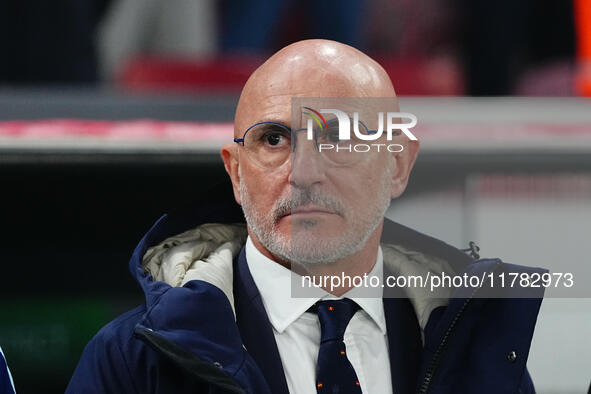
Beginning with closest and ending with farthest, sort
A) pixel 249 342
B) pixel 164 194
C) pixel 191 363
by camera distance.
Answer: pixel 191 363 → pixel 249 342 → pixel 164 194

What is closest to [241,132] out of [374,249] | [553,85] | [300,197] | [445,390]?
[300,197]

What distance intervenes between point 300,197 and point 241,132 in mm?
165

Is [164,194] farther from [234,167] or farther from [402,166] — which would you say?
[402,166]

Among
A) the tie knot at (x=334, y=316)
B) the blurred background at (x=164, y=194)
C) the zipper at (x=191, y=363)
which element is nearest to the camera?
the zipper at (x=191, y=363)

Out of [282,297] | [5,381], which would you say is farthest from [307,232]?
[5,381]

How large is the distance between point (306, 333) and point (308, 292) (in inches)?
2.7

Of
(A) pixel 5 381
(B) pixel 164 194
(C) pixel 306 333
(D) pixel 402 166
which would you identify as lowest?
(A) pixel 5 381

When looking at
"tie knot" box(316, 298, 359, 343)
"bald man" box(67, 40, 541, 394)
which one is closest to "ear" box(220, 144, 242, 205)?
"bald man" box(67, 40, 541, 394)

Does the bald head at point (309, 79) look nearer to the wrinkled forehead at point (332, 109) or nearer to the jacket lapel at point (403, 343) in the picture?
the wrinkled forehead at point (332, 109)

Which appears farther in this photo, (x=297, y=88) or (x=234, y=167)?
(x=234, y=167)

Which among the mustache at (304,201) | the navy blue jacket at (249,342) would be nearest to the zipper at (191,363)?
the navy blue jacket at (249,342)

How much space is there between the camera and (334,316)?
138cm

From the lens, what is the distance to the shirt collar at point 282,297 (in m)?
1.40

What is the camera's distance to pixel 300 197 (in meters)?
1.30
